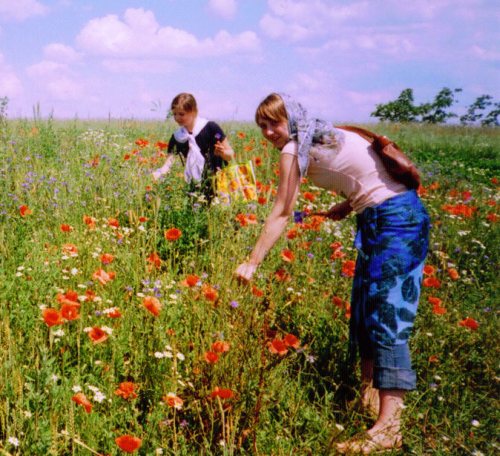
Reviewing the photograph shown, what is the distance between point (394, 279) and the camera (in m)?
2.20

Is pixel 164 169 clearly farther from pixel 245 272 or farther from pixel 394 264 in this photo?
pixel 394 264

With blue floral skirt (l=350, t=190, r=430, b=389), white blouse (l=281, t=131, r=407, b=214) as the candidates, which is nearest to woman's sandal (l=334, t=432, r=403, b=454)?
blue floral skirt (l=350, t=190, r=430, b=389)

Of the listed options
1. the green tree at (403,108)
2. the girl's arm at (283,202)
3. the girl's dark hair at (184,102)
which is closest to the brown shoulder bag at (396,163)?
the girl's arm at (283,202)

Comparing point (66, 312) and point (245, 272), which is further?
point (245, 272)

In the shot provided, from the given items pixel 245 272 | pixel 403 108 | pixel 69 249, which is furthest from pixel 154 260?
pixel 403 108

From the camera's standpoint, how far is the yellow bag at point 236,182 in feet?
12.7

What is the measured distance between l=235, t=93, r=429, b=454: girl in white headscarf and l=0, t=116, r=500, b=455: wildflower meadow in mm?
217

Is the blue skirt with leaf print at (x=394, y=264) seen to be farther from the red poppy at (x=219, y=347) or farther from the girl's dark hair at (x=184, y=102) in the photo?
the girl's dark hair at (x=184, y=102)

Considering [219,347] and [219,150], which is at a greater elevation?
[219,150]

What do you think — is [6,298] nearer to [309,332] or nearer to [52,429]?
[52,429]

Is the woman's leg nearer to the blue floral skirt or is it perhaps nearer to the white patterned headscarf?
the blue floral skirt

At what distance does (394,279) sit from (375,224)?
27 centimetres

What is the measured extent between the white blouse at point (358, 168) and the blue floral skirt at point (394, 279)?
0.05 metres

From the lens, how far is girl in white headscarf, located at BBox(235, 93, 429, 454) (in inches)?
86.0
